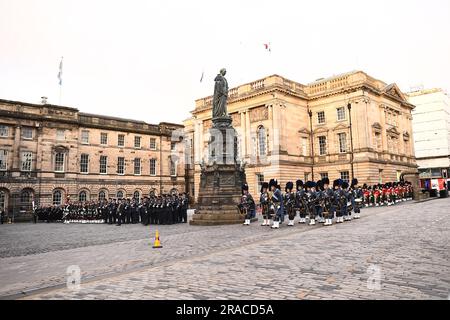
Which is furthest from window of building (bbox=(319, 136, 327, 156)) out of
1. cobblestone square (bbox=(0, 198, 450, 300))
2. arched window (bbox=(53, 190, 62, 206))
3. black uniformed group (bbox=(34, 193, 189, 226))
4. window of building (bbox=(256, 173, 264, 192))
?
arched window (bbox=(53, 190, 62, 206))

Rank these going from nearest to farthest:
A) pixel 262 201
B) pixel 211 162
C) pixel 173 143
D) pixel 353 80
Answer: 1. pixel 262 201
2. pixel 211 162
3. pixel 353 80
4. pixel 173 143

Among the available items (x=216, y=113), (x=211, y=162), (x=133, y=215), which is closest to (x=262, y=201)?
(x=211, y=162)

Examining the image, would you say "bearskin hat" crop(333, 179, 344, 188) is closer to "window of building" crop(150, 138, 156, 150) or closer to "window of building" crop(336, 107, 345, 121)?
"window of building" crop(336, 107, 345, 121)

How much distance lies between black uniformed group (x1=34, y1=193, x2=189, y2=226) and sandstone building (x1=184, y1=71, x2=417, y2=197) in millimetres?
18695

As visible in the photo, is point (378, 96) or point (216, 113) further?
point (378, 96)

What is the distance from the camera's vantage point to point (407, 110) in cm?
5050

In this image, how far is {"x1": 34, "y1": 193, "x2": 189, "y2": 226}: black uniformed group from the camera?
2208cm

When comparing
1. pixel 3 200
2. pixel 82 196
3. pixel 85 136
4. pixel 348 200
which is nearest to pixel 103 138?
pixel 85 136

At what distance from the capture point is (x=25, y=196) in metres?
38.9

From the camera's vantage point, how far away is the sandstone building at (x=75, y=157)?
38.6 metres

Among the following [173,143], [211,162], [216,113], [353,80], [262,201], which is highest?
[353,80]

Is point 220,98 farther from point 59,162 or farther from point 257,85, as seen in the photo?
point 59,162
